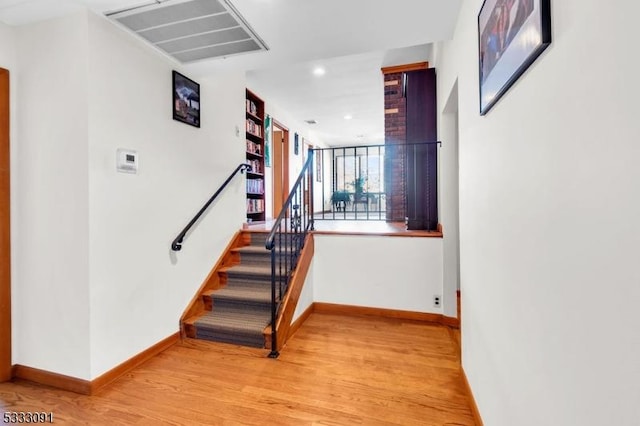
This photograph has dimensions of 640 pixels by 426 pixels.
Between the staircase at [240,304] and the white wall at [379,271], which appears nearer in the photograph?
the staircase at [240,304]

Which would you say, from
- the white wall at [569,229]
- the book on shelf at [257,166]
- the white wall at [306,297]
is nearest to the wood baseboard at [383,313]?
the white wall at [306,297]

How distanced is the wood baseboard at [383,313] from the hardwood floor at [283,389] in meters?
0.43

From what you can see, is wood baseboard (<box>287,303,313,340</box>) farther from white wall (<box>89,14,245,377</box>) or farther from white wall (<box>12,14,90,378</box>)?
white wall (<box>12,14,90,378</box>)

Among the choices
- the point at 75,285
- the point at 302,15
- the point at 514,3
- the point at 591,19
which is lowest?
the point at 75,285

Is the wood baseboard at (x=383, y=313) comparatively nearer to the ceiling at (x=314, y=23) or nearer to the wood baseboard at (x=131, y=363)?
the wood baseboard at (x=131, y=363)

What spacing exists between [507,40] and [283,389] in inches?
85.3

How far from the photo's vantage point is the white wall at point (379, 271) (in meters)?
3.10

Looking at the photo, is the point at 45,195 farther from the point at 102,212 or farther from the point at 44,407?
the point at 44,407

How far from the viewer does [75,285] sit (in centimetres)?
201

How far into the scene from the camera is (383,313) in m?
3.23

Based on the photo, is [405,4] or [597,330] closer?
[597,330]

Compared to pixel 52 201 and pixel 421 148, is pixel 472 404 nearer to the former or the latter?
pixel 421 148

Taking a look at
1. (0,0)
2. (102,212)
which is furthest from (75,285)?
(0,0)

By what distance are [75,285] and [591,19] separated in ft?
8.93
